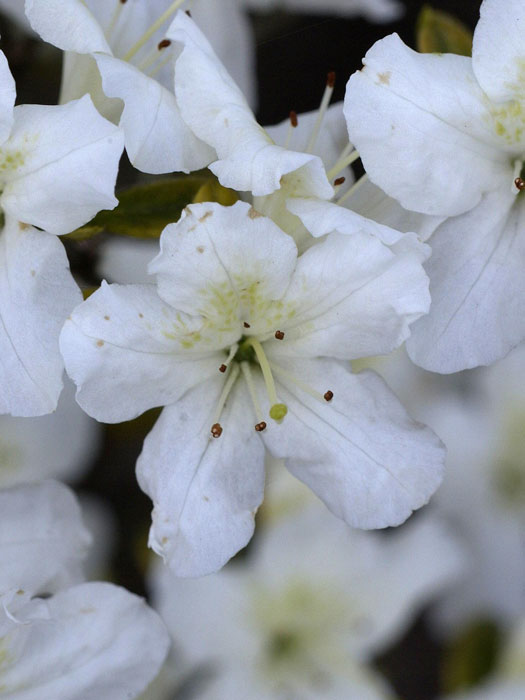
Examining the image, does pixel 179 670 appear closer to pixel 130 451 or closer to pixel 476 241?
pixel 130 451

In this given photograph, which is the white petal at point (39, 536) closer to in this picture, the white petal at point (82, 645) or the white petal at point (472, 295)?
the white petal at point (82, 645)

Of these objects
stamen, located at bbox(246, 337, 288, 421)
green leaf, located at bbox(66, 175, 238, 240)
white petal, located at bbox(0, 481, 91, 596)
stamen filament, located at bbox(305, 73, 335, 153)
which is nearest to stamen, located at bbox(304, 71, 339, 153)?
stamen filament, located at bbox(305, 73, 335, 153)

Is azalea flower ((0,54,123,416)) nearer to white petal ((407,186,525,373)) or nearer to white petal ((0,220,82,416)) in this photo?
white petal ((0,220,82,416))

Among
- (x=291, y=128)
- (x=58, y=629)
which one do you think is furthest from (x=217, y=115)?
(x=58, y=629)

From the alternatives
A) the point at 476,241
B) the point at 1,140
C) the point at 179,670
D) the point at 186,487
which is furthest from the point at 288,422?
the point at 179,670

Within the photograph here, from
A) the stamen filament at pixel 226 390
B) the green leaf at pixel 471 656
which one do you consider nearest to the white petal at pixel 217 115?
the stamen filament at pixel 226 390
